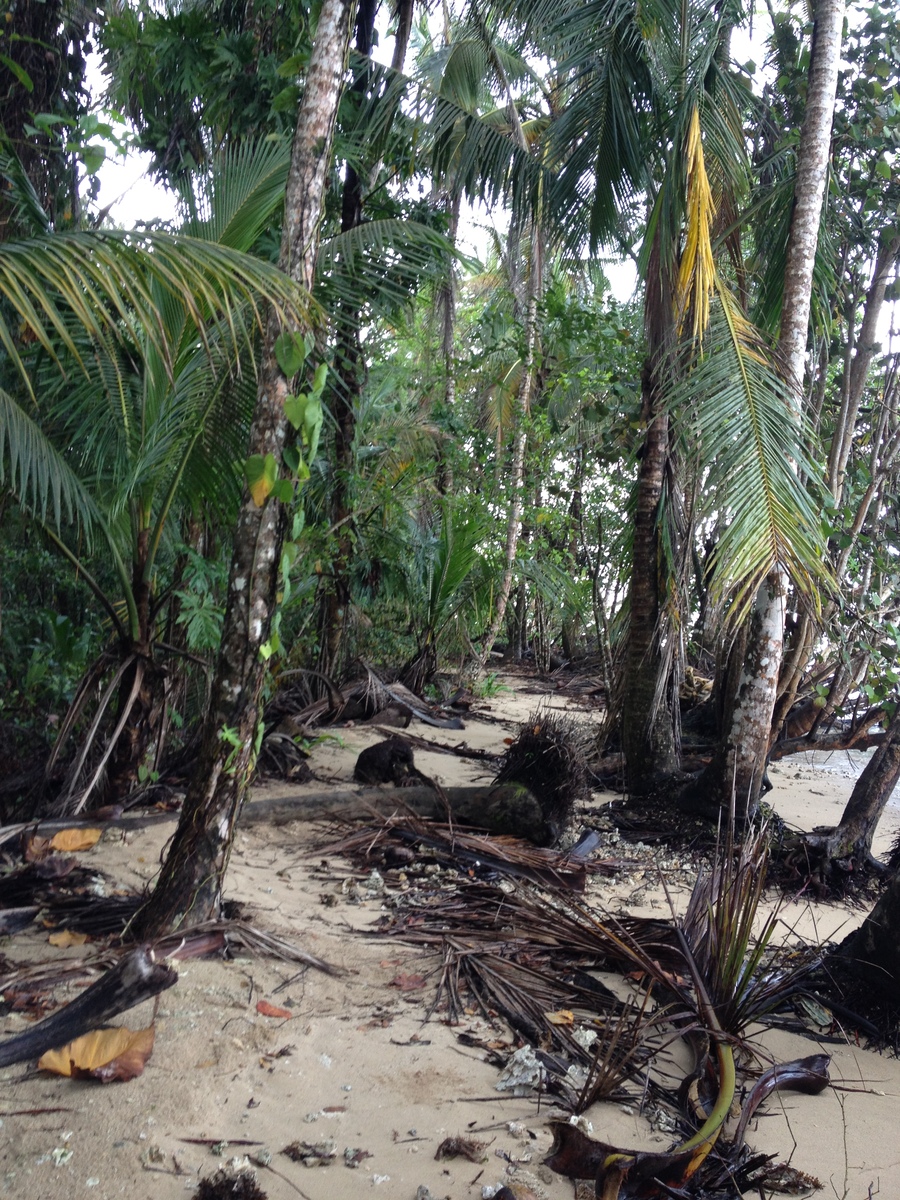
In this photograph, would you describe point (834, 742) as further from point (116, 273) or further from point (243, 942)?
point (116, 273)

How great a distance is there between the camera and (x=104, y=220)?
19.9 ft

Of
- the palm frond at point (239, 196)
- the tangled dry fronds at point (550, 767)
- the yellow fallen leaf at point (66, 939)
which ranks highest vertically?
the palm frond at point (239, 196)

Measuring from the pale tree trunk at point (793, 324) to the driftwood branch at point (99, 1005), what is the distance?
3.42 meters

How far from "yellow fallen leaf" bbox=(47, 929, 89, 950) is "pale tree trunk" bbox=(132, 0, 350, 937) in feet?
0.78

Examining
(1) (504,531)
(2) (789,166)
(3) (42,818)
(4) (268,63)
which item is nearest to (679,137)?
(2) (789,166)

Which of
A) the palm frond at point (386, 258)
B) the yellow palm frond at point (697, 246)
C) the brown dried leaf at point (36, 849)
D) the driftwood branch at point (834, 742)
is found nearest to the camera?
the brown dried leaf at point (36, 849)

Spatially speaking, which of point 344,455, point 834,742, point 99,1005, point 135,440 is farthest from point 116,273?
point 834,742

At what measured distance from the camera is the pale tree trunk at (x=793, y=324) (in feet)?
16.8

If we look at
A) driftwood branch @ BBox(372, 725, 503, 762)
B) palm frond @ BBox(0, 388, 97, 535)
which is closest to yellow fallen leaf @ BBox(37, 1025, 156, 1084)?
palm frond @ BBox(0, 388, 97, 535)

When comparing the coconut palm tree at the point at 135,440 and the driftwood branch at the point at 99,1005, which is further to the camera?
the coconut palm tree at the point at 135,440

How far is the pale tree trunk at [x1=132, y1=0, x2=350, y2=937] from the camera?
313 cm

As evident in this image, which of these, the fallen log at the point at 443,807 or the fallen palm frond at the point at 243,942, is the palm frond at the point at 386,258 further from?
the fallen palm frond at the point at 243,942

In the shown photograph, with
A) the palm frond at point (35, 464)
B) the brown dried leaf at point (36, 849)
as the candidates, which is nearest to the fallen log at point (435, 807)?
the brown dried leaf at point (36, 849)

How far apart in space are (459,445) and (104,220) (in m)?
4.37
